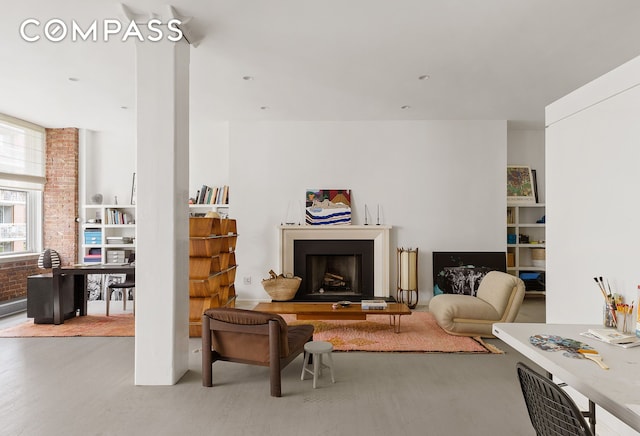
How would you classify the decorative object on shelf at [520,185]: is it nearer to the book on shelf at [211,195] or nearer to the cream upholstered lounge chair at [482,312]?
the cream upholstered lounge chair at [482,312]

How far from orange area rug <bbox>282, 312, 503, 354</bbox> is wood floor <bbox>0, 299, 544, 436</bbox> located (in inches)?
6.7

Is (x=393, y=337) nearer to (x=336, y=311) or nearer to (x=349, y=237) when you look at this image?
(x=336, y=311)

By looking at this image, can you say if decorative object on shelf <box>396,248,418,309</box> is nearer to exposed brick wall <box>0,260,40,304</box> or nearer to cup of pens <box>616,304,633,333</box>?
cup of pens <box>616,304,633,333</box>

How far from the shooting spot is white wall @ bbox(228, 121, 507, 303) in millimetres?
6738

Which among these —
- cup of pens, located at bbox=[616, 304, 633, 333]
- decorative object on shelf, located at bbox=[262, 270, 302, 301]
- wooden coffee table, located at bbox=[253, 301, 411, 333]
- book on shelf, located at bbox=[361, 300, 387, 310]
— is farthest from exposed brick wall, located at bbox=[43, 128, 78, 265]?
cup of pens, located at bbox=[616, 304, 633, 333]

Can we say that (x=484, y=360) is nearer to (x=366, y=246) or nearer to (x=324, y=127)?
(x=366, y=246)

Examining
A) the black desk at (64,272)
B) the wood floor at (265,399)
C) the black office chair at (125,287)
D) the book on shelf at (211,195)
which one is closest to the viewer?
the wood floor at (265,399)

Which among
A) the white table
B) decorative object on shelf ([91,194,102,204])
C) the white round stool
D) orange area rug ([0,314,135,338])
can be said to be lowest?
orange area rug ([0,314,135,338])

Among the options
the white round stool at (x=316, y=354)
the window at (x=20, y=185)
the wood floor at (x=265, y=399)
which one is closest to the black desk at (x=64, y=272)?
the wood floor at (x=265, y=399)

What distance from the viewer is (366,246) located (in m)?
6.74

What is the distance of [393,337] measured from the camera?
4688 millimetres

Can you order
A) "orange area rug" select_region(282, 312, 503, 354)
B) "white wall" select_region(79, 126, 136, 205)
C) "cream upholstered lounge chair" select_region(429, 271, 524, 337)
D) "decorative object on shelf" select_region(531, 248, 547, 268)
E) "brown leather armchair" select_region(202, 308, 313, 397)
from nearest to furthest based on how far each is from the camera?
"brown leather armchair" select_region(202, 308, 313, 397) → "orange area rug" select_region(282, 312, 503, 354) → "cream upholstered lounge chair" select_region(429, 271, 524, 337) → "decorative object on shelf" select_region(531, 248, 547, 268) → "white wall" select_region(79, 126, 136, 205)

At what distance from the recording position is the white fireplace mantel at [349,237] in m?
6.61

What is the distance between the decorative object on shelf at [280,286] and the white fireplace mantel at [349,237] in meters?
0.40
